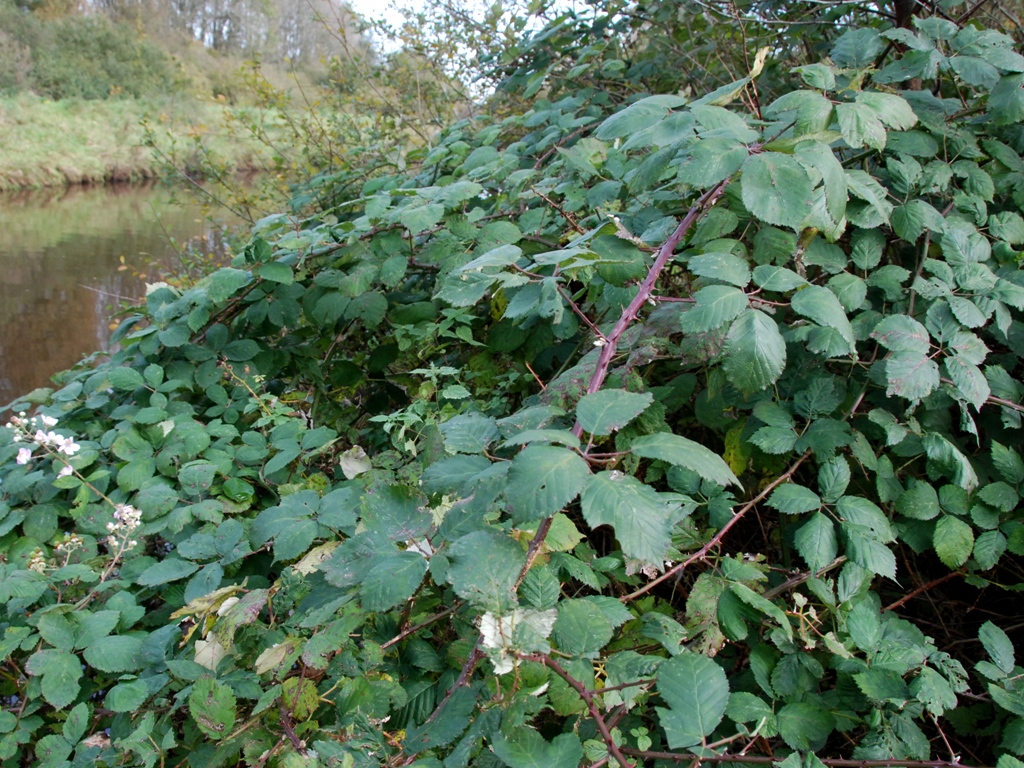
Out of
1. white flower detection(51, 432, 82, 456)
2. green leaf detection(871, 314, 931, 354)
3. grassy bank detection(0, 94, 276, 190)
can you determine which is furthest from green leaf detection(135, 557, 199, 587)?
grassy bank detection(0, 94, 276, 190)

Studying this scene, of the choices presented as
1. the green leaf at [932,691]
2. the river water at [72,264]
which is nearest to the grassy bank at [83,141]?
the river water at [72,264]

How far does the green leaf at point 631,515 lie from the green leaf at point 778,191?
48 centimetres

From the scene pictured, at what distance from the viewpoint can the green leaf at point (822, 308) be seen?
→ 91cm

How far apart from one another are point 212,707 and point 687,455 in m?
0.81

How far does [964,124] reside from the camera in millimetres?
1390

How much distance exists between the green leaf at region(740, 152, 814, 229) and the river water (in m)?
2.35

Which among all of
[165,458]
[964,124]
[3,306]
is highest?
[964,124]

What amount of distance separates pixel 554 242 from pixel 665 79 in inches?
→ 54.6

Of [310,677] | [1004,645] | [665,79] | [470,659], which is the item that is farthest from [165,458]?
[665,79]

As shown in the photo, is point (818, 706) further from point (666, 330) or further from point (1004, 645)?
point (666, 330)

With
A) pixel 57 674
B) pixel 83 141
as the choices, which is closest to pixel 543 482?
pixel 57 674

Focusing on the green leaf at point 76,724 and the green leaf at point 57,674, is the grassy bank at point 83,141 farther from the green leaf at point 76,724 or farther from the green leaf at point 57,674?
the green leaf at point 76,724

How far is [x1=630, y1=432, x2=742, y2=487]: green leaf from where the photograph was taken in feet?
2.20

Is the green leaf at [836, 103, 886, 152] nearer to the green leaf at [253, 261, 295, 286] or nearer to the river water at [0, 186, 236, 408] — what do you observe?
the green leaf at [253, 261, 295, 286]
